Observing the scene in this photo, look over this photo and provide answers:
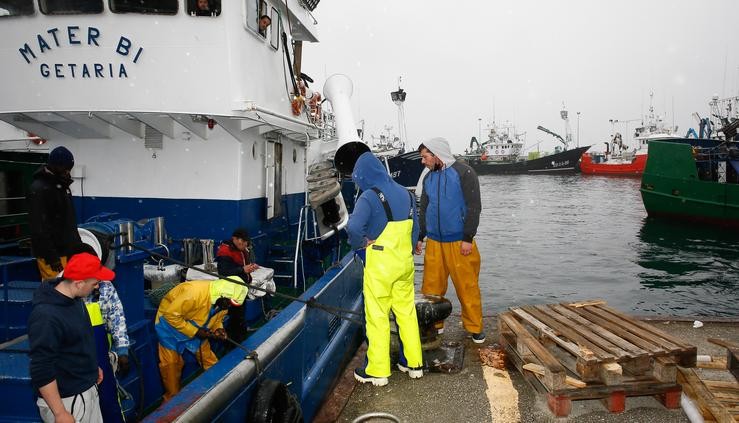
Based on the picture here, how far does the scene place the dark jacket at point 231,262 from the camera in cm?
450

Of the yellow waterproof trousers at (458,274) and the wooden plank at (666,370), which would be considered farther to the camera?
the yellow waterproof trousers at (458,274)

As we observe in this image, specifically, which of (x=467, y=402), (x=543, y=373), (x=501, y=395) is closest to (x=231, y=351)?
(x=467, y=402)

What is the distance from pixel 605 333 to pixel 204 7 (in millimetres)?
4962

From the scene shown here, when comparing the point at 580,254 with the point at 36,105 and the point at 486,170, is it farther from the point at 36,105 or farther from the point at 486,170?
the point at 486,170

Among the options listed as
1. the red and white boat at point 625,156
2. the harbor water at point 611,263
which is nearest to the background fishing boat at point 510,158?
the red and white boat at point 625,156

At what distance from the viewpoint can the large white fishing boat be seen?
335cm

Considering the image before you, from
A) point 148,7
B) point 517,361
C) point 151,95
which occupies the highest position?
point 148,7

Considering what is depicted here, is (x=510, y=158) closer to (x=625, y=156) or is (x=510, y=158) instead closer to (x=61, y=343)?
(x=625, y=156)

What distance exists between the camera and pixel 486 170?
2616 inches

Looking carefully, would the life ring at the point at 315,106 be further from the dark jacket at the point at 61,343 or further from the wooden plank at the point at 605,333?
the dark jacket at the point at 61,343

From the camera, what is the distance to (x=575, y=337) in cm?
390

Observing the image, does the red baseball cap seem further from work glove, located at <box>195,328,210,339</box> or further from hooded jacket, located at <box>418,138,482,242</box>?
hooded jacket, located at <box>418,138,482,242</box>

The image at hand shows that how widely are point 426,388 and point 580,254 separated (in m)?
12.2

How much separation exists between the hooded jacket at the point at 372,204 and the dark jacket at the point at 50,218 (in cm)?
214
